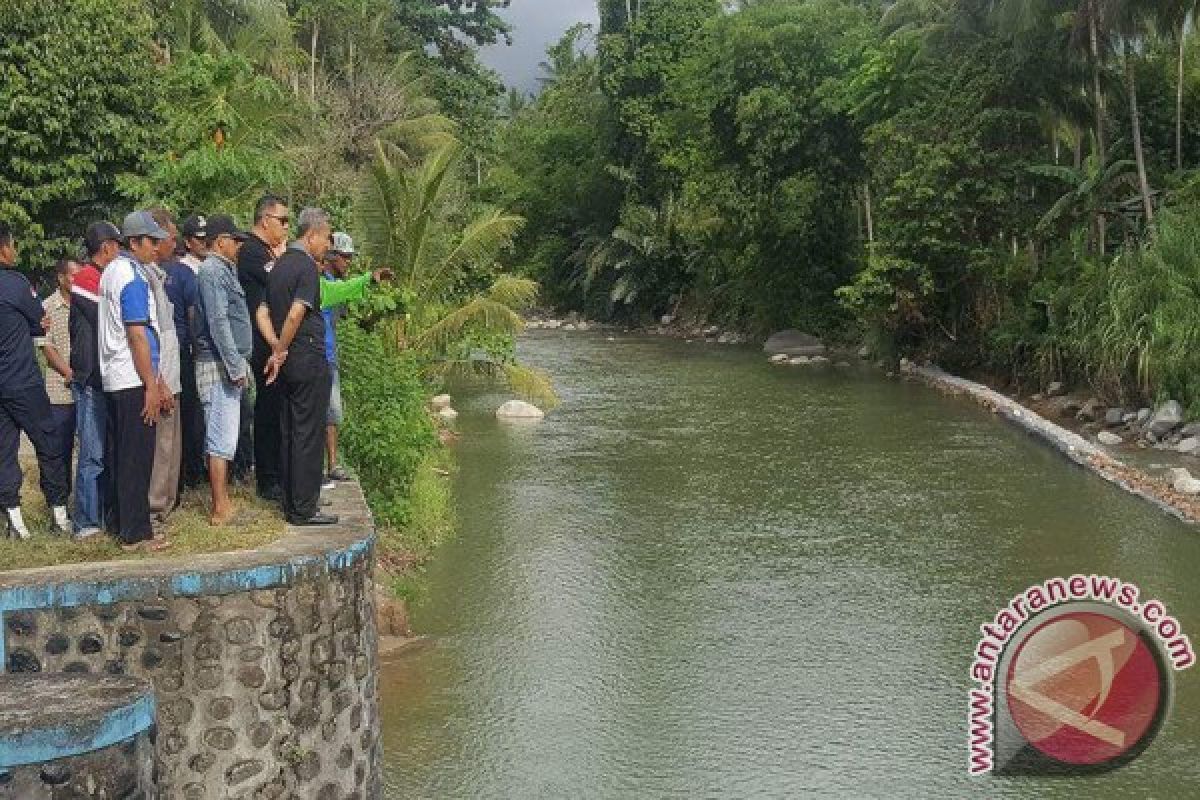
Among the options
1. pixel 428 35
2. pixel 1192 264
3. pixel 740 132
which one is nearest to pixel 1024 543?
pixel 1192 264

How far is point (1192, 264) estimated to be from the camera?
14.9 m

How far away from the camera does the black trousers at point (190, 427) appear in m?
6.19

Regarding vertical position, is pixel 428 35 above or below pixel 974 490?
above

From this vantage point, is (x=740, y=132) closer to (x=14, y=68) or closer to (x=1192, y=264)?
(x=1192, y=264)

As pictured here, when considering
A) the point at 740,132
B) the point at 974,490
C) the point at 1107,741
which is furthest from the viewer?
the point at 740,132

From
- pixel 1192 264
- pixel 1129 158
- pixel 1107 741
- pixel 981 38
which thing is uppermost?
pixel 981 38

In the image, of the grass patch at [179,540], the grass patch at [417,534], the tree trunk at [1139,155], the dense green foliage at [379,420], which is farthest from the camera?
the tree trunk at [1139,155]

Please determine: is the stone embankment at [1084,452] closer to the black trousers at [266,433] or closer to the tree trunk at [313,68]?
the black trousers at [266,433]

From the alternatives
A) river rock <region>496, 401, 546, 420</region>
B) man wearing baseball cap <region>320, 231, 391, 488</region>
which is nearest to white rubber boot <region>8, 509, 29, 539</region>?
man wearing baseball cap <region>320, 231, 391, 488</region>

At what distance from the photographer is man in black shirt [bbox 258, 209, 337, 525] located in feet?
18.7

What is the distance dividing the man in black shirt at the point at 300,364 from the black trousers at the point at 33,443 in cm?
106

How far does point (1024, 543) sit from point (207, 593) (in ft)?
24.6

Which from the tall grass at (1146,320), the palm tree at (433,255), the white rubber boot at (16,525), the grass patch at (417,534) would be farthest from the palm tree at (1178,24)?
the white rubber boot at (16,525)

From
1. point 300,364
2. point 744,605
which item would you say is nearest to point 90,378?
point 300,364
